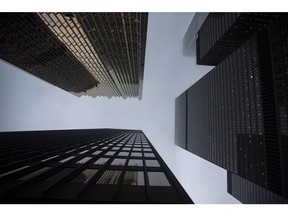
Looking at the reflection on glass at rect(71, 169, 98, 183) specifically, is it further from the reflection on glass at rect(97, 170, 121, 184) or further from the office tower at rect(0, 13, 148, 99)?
the office tower at rect(0, 13, 148, 99)

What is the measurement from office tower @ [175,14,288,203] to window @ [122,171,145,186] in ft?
365

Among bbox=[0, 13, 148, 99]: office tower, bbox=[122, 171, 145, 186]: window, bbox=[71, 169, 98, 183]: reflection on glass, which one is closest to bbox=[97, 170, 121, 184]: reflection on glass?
bbox=[122, 171, 145, 186]: window

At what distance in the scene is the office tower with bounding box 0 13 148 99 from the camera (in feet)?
269

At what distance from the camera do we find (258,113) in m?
122

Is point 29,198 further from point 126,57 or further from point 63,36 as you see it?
point 126,57

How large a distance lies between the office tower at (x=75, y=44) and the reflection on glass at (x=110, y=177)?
70121mm

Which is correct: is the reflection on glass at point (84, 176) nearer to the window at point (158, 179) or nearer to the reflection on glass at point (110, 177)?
the reflection on glass at point (110, 177)

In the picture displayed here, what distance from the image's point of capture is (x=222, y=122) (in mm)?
161625

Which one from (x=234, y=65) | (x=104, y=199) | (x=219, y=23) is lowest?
(x=104, y=199)

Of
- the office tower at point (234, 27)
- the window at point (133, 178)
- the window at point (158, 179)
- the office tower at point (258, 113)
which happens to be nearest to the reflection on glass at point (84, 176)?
the window at point (133, 178)

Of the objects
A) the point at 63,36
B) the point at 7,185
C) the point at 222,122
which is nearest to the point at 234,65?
the point at 222,122

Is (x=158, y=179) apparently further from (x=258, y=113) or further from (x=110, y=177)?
(x=258, y=113)

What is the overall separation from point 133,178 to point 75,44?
99878 mm

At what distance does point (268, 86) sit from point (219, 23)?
85.4 metres
